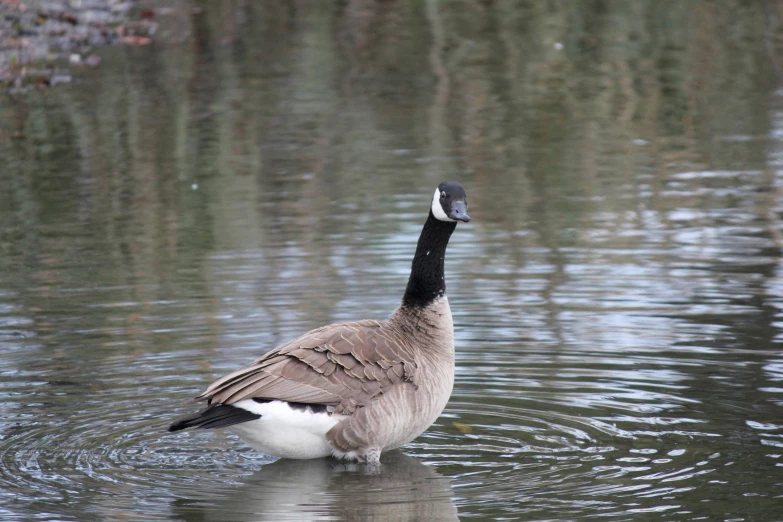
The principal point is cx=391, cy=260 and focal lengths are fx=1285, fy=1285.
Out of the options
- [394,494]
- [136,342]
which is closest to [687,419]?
[394,494]

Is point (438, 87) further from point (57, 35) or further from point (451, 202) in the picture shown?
point (451, 202)

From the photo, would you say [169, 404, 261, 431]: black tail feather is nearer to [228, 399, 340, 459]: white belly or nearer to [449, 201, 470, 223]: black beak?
[228, 399, 340, 459]: white belly

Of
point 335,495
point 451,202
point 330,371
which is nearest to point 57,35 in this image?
point 451,202

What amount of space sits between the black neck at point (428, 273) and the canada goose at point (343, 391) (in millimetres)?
174

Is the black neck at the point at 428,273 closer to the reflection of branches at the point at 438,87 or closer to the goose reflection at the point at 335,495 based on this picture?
the goose reflection at the point at 335,495

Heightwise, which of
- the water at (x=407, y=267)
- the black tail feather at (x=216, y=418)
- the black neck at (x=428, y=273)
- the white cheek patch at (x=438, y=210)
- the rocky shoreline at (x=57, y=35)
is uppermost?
the rocky shoreline at (x=57, y=35)

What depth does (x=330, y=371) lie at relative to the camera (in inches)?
289

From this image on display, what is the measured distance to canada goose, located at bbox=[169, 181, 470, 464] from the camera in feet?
23.0

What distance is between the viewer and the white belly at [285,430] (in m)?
6.98

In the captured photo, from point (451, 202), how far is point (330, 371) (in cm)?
143

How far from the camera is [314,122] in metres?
21.2

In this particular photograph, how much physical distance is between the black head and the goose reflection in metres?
1.53

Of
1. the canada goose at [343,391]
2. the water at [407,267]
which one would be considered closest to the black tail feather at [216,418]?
the canada goose at [343,391]

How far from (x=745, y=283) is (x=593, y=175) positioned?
215 inches
